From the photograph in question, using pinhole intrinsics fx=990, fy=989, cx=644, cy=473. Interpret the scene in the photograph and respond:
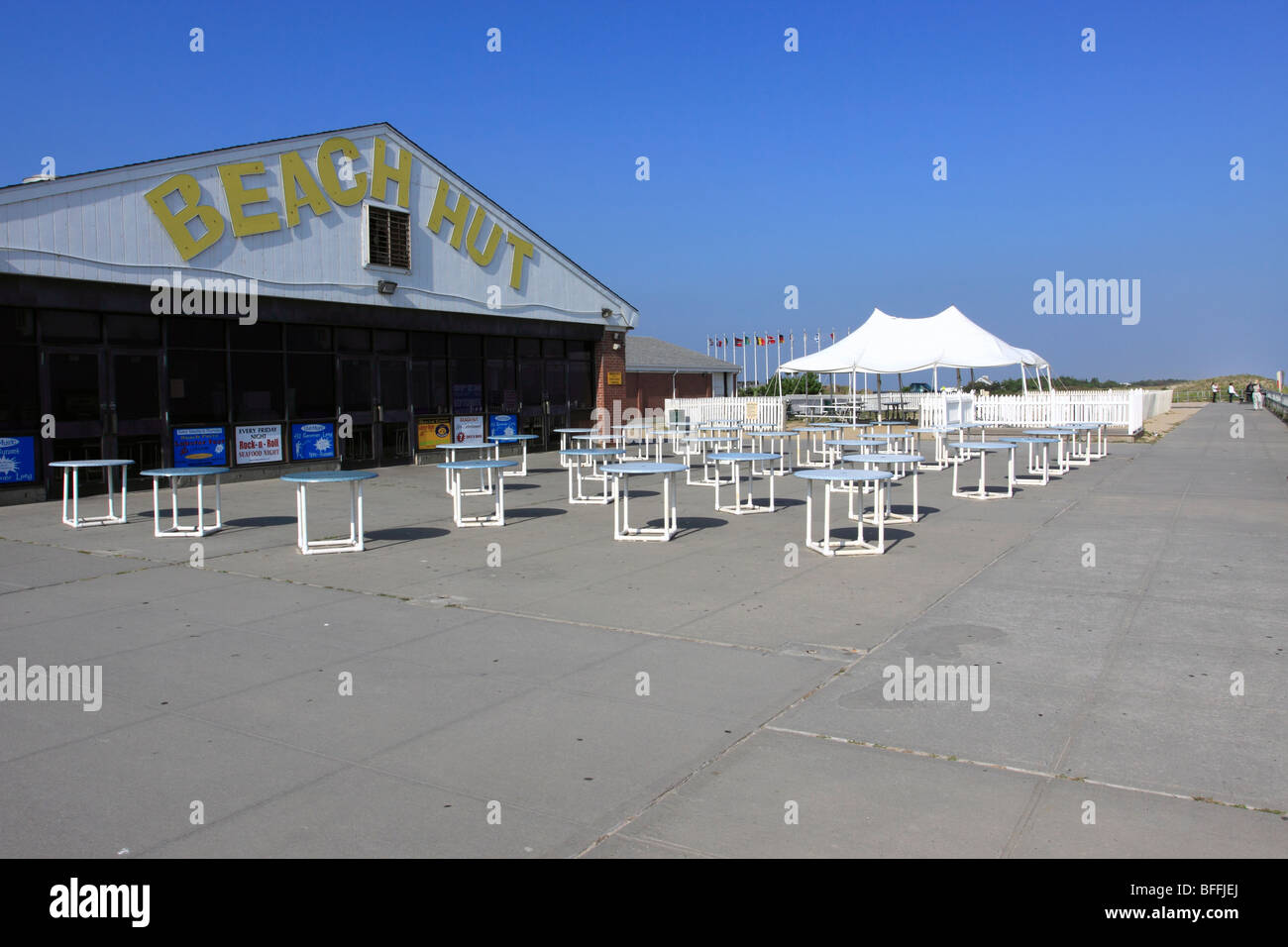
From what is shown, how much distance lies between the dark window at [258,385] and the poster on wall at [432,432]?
11.5 feet

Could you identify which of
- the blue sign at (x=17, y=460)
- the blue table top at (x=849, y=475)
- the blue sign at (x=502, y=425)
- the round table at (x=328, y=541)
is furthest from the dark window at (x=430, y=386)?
the blue table top at (x=849, y=475)

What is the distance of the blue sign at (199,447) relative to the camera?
55.2 feet

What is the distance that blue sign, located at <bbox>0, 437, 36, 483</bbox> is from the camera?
47.7ft

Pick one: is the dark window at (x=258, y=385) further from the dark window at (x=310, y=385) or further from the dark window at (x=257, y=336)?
the dark window at (x=310, y=385)

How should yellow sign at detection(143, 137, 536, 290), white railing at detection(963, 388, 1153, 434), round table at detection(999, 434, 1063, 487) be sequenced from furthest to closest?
white railing at detection(963, 388, 1153, 434) < round table at detection(999, 434, 1063, 487) < yellow sign at detection(143, 137, 536, 290)

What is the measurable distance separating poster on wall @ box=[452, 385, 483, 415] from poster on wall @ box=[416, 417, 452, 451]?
0.46 m

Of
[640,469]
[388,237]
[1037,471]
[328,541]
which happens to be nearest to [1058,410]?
[1037,471]

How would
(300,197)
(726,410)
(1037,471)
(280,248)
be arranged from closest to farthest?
1. (280,248)
2. (300,197)
3. (1037,471)
4. (726,410)

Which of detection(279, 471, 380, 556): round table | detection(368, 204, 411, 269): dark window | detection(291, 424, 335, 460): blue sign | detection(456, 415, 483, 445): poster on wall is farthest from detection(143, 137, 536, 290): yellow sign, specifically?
→ detection(279, 471, 380, 556): round table

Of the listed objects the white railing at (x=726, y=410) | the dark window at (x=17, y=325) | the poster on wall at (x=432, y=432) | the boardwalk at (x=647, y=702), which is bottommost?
the boardwalk at (x=647, y=702)

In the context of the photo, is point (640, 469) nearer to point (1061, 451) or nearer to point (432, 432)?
point (432, 432)

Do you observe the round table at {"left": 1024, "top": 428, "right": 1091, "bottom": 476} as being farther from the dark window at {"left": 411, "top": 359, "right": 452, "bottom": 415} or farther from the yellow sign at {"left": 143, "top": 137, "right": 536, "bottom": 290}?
the yellow sign at {"left": 143, "top": 137, "right": 536, "bottom": 290}

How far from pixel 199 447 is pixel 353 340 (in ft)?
13.6

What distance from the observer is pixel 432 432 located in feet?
72.1
